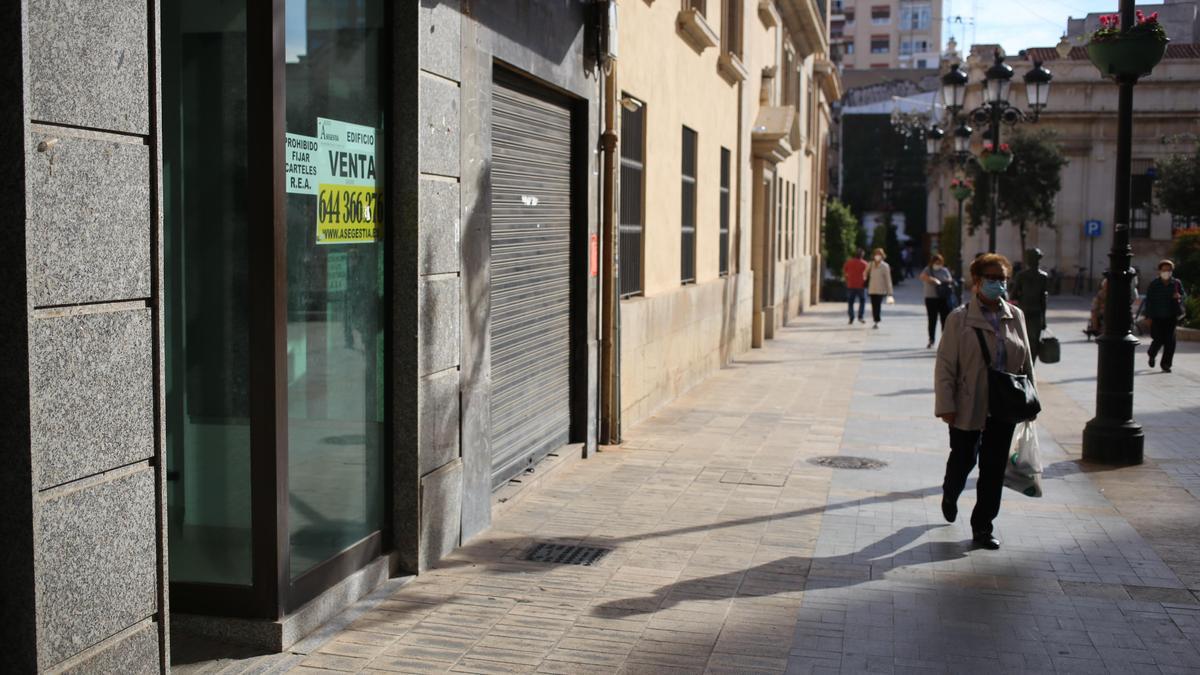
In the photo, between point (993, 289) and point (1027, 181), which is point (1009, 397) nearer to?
point (993, 289)

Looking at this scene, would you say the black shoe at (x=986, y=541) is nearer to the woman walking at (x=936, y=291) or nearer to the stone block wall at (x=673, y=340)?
the stone block wall at (x=673, y=340)

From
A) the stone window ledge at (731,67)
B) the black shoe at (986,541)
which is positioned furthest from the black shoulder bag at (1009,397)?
the stone window ledge at (731,67)

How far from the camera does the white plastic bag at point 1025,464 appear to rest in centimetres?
775

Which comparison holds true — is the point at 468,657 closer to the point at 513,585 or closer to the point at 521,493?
the point at 513,585

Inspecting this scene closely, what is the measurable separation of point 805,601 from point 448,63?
3.48m

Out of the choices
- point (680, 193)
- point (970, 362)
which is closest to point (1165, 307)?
point (680, 193)

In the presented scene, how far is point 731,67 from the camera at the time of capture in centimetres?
1814

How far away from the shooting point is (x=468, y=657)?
18.0 ft

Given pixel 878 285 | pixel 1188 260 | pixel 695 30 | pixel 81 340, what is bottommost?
pixel 878 285

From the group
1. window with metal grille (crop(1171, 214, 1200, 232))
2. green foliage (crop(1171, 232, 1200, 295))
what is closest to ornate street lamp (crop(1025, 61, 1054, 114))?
green foliage (crop(1171, 232, 1200, 295))

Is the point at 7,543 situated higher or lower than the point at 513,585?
higher

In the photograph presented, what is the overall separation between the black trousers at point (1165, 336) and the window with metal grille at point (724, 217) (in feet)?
21.0

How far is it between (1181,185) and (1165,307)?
1132 inches

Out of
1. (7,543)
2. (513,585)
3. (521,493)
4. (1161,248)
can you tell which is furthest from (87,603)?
(1161,248)
